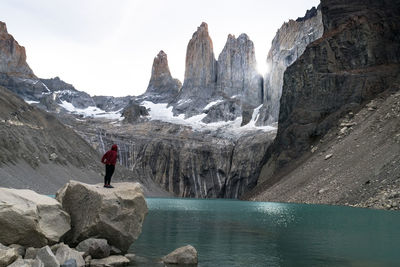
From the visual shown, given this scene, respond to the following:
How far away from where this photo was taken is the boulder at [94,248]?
16.9 meters

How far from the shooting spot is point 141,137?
6993 inches

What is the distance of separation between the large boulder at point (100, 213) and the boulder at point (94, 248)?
2.83 feet

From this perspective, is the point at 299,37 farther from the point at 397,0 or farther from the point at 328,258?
the point at 328,258

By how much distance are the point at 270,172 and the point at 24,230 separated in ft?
276

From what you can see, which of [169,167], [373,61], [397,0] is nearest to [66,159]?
[169,167]

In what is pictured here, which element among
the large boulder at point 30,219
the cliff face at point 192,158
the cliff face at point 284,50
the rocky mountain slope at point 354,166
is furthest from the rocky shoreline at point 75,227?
the cliff face at point 284,50

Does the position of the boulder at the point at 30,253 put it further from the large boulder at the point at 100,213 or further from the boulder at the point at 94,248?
the large boulder at the point at 100,213

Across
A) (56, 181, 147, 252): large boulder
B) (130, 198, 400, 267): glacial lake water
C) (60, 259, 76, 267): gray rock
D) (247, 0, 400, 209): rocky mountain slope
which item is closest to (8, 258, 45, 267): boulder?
(60, 259, 76, 267): gray rock

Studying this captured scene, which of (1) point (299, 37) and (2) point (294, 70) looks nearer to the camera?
(2) point (294, 70)

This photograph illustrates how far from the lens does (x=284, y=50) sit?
17325cm

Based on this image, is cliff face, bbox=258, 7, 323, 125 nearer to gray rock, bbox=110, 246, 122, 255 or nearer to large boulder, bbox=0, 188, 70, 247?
gray rock, bbox=110, 246, 122, 255

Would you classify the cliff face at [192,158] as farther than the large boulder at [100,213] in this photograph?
Yes

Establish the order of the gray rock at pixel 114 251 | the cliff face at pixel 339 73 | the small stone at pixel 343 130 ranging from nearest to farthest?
1. the gray rock at pixel 114 251
2. the small stone at pixel 343 130
3. the cliff face at pixel 339 73

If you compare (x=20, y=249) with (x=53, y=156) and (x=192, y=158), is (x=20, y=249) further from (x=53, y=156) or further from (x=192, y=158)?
(x=192, y=158)
